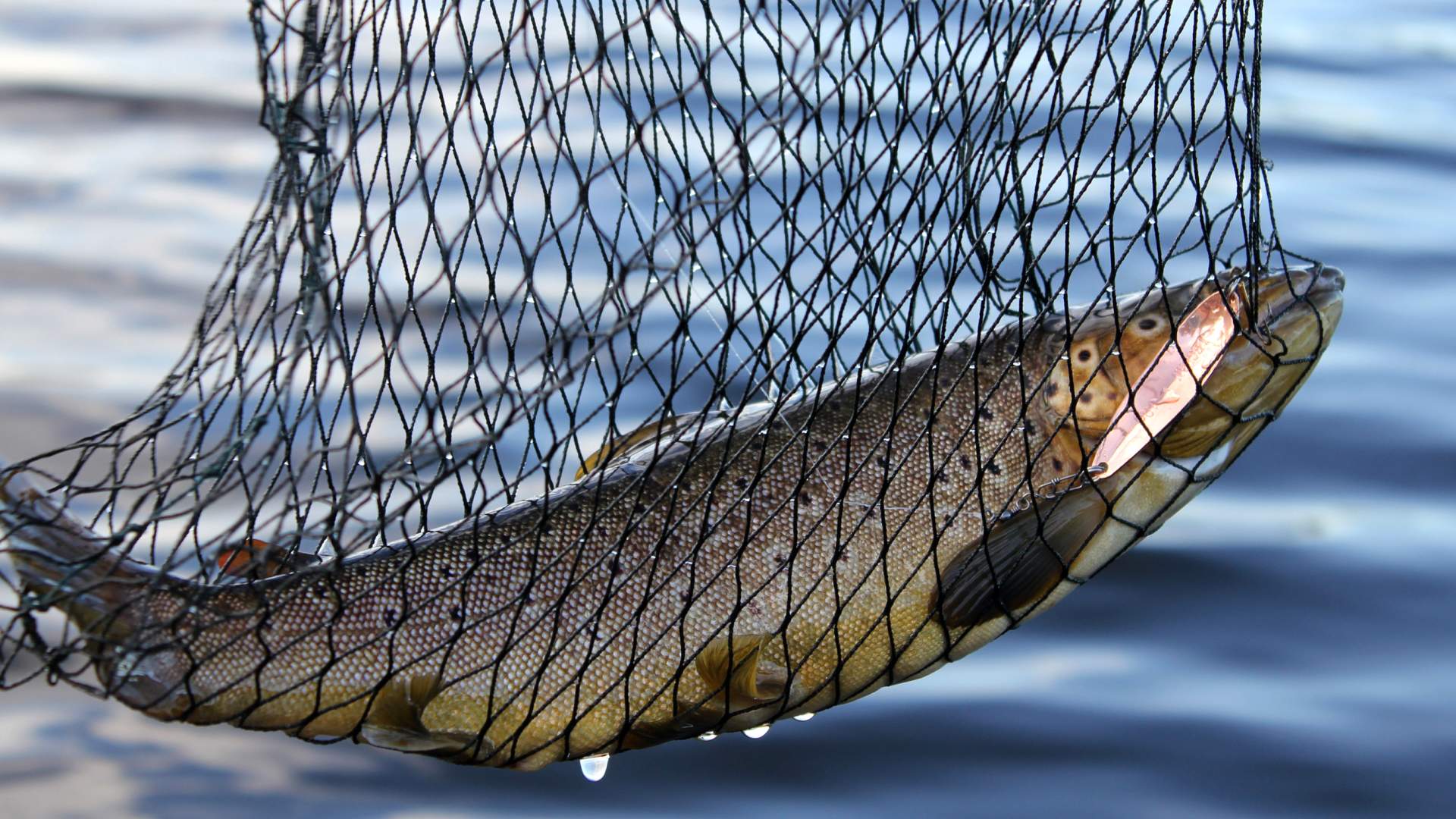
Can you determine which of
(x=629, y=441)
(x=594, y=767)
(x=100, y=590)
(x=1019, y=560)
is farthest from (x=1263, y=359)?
(x=100, y=590)

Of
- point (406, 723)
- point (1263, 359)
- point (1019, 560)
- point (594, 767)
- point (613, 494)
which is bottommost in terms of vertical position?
point (406, 723)

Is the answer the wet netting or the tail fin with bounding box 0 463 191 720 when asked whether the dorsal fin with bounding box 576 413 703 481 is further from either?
the tail fin with bounding box 0 463 191 720

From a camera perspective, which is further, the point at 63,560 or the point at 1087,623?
the point at 1087,623

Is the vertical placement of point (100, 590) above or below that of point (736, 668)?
above

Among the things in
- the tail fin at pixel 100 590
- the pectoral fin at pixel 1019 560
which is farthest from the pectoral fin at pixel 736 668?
the tail fin at pixel 100 590

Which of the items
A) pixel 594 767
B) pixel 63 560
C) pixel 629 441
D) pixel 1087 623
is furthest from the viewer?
pixel 1087 623

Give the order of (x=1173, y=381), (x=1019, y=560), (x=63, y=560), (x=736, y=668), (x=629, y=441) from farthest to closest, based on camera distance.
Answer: (x=1173, y=381), (x=629, y=441), (x=1019, y=560), (x=736, y=668), (x=63, y=560)

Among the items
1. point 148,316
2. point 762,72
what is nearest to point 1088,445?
point 148,316

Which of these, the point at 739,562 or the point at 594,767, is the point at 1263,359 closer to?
the point at 739,562

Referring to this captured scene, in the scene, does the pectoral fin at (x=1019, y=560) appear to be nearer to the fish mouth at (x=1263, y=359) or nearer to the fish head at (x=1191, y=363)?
the fish head at (x=1191, y=363)

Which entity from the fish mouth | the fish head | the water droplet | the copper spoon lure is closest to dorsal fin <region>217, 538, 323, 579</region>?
the water droplet
